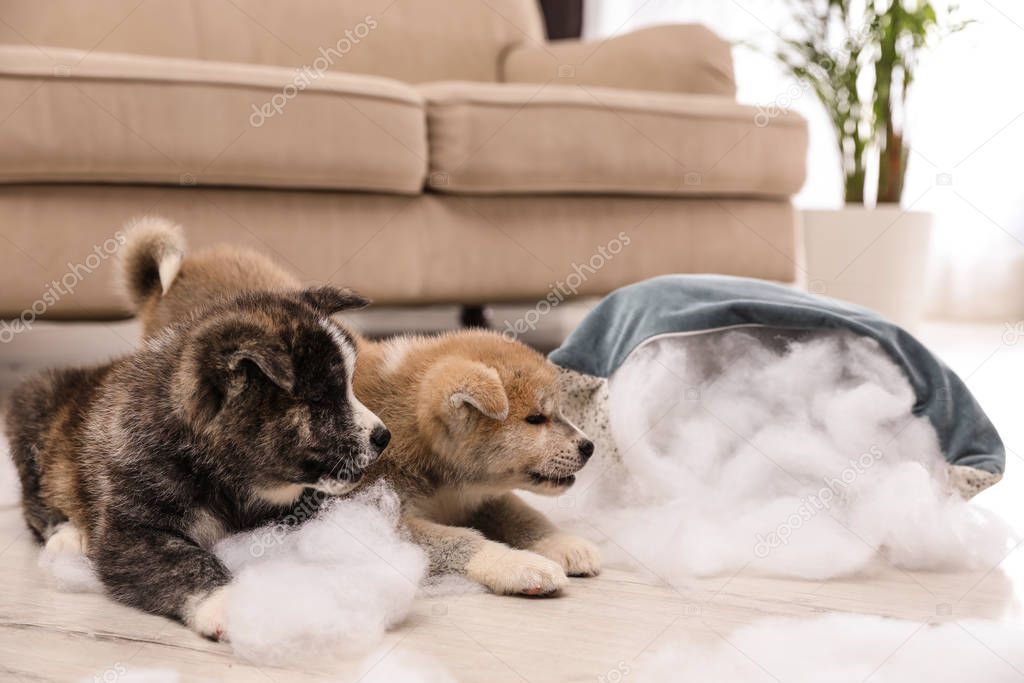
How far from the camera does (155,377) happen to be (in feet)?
4.38

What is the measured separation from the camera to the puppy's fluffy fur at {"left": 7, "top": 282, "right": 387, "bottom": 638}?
47.9 inches

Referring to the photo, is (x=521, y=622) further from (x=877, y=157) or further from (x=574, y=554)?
(x=877, y=157)

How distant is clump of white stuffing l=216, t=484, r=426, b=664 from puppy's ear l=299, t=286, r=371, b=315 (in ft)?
0.91

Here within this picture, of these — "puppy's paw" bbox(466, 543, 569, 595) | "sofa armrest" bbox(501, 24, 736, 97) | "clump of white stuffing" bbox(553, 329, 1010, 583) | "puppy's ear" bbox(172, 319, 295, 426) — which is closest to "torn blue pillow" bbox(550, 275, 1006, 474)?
"clump of white stuffing" bbox(553, 329, 1010, 583)

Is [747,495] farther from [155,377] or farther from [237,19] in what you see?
[237,19]

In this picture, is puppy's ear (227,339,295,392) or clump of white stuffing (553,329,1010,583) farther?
clump of white stuffing (553,329,1010,583)

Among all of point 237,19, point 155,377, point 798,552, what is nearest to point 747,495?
point 798,552

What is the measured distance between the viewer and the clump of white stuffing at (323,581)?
1102 millimetres

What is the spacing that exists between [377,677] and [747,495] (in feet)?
2.59

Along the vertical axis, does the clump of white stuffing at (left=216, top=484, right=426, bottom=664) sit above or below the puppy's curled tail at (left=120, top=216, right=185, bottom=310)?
below

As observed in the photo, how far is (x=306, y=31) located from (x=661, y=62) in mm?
1382

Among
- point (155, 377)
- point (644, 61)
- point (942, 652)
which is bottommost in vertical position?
point (942, 652)

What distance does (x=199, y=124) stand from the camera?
2496 mm

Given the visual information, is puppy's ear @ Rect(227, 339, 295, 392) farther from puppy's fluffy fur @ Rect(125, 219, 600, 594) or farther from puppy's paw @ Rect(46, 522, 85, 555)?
puppy's paw @ Rect(46, 522, 85, 555)
